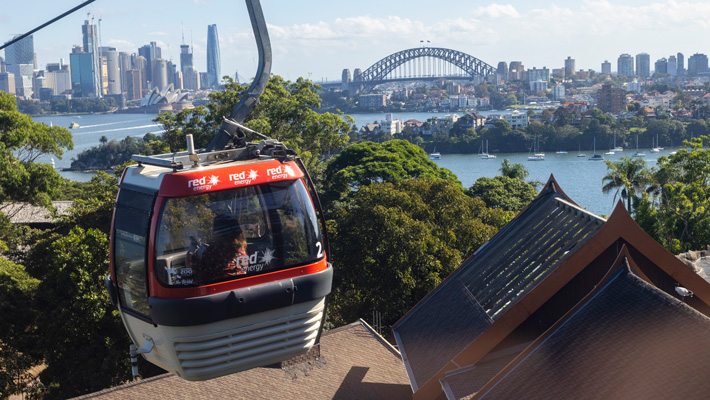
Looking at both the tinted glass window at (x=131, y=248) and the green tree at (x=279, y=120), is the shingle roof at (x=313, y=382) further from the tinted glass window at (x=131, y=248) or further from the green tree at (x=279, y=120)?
the green tree at (x=279, y=120)

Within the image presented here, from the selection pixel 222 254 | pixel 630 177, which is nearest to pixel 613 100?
pixel 630 177

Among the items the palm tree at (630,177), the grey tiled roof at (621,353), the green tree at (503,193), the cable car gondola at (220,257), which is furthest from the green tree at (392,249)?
the palm tree at (630,177)

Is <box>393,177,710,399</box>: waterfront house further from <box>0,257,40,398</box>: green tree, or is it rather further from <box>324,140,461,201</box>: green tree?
<box>324,140,461,201</box>: green tree

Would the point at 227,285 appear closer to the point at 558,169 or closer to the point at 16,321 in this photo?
the point at 16,321

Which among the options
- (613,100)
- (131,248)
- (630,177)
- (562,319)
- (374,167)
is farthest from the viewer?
(613,100)

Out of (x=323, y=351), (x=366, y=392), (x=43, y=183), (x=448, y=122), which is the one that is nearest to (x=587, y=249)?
(x=366, y=392)

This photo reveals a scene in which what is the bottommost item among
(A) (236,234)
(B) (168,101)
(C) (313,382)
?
(C) (313,382)

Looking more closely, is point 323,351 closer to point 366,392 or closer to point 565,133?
point 366,392
